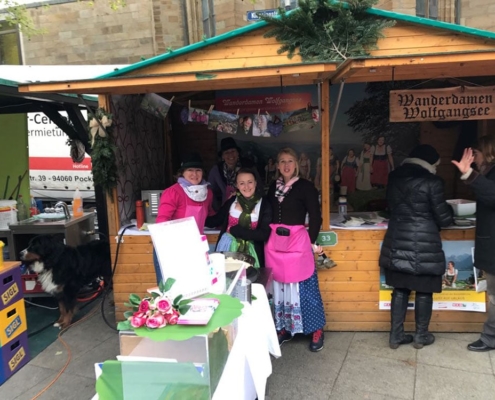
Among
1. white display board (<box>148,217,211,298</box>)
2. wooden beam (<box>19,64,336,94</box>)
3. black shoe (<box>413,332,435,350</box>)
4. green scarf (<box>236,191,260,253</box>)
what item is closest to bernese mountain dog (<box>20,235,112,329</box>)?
wooden beam (<box>19,64,336,94</box>)

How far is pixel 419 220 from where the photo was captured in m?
3.37

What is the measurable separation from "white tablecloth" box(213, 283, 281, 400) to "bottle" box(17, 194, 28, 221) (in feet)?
13.5

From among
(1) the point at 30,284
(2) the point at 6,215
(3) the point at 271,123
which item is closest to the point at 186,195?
(3) the point at 271,123

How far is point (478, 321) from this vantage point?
388 cm

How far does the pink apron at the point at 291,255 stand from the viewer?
137 inches

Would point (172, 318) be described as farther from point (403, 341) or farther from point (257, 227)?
point (403, 341)

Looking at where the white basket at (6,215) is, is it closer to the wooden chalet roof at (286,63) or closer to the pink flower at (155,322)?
the wooden chalet roof at (286,63)

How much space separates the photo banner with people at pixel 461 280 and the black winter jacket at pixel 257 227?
167cm

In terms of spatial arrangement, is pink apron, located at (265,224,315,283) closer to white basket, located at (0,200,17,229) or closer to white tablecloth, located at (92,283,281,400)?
white tablecloth, located at (92,283,281,400)

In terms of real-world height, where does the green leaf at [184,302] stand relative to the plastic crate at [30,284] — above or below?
above

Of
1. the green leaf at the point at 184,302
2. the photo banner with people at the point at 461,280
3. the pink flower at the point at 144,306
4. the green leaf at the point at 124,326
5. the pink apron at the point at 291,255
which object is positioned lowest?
the photo banner with people at the point at 461,280

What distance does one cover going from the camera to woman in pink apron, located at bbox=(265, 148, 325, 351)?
3.47m

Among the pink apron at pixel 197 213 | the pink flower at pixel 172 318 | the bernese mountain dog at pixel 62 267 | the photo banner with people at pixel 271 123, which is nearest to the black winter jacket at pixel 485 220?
the photo banner with people at pixel 271 123

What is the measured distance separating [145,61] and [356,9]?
195cm
